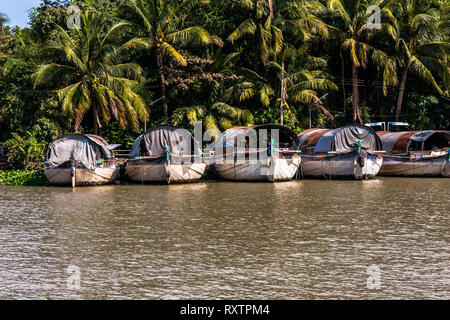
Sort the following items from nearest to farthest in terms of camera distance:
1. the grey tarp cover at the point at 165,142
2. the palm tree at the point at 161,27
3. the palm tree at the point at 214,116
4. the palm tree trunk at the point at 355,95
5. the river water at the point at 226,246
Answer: the river water at the point at 226,246 < the grey tarp cover at the point at 165,142 < the palm tree at the point at 161,27 < the palm tree at the point at 214,116 < the palm tree trunk at the point at 355,95

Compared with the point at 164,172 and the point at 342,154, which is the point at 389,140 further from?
the point at 164,172

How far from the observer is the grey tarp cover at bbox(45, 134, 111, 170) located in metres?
27.1

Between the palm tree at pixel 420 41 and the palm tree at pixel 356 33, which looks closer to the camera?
the palm tree at pixel 356 33

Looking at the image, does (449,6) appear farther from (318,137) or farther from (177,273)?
(177,273)

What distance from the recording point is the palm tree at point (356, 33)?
3819cm

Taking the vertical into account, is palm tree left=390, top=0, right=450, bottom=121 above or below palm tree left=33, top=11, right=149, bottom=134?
above

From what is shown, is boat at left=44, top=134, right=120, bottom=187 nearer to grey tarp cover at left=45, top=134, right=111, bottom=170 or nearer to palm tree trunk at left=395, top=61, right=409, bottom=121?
grey tarp cover at left=45, top=134, right=111, bottom=170

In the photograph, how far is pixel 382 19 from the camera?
39.6 m

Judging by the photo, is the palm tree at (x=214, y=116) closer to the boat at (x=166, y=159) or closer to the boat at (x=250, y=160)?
the boat at (x=250, y=160)

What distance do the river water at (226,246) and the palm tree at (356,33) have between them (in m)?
17.8

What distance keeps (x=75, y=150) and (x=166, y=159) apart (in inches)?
184

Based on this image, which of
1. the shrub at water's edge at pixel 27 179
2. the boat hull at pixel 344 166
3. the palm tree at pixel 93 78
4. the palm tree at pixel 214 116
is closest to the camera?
the shrub at water's edge at pixel 27 179

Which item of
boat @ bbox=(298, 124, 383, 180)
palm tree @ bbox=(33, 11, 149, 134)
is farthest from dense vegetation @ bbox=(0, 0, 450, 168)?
boat @ bbox=(298, 124, 383, 180)

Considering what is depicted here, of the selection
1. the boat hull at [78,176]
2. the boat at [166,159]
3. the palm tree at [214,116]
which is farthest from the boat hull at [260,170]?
the boat hull at [78,176]
